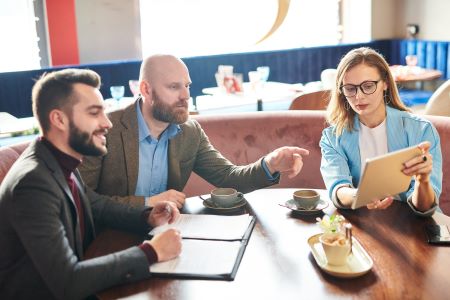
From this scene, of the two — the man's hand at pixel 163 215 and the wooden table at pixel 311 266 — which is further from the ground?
the man's hand at pixel 163 215

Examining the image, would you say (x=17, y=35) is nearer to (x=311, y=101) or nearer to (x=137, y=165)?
(x=311, y=101)

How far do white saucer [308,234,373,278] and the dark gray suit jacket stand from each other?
1.50 feet

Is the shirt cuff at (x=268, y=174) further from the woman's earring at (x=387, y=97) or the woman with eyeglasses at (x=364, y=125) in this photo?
the woman's earring at (x=387, y=97)

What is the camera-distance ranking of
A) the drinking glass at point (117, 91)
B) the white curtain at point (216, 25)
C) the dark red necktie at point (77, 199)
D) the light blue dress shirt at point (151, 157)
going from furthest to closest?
1. the white curtain at point (216, 25)
2. the drinking glass at point (117, 91)
3. the light blue dress shirt at point (151, 157)
4. the dark red necktie at point (77, 199)

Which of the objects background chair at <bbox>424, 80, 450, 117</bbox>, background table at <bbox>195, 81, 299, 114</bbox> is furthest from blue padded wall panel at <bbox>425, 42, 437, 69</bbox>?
background chair at <bbox>424, 80, 450, 117</bbox>

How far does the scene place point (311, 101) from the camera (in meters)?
3.64

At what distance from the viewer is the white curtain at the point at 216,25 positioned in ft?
19.6

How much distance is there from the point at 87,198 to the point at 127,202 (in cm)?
24

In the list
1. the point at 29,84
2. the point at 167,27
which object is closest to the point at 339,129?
the point at 29,84

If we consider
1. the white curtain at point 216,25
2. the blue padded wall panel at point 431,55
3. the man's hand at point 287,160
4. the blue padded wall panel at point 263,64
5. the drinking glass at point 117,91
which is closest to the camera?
the man's hand at point 287,160

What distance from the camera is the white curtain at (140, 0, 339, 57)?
596cm

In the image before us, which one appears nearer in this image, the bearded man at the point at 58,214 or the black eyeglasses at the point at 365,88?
the bearded man at the point at 58,214

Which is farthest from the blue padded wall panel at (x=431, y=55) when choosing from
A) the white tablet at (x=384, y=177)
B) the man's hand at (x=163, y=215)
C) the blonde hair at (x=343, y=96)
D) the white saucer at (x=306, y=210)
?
the man's hand at (x=163, y=215)

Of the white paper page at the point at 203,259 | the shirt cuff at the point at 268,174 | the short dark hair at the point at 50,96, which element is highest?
the short dark hair at the point at 50,96
